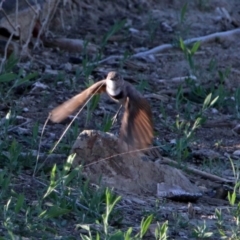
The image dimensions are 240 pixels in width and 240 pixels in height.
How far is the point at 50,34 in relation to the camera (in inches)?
310

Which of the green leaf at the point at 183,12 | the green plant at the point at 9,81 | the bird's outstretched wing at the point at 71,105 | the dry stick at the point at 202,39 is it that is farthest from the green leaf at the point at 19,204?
the green leaf at the point at 183,12

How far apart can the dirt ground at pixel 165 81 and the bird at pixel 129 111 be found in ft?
0.90

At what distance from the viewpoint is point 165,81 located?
23.9 feet

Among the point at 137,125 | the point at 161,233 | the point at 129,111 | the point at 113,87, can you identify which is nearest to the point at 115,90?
the point at 113,87

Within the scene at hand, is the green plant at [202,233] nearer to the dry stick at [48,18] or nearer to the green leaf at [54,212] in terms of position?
the green leaf at [54,212]

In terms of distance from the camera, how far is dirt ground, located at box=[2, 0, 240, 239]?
15.8 feet

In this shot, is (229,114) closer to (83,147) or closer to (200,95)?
(200,95)

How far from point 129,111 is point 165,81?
2.27 meters

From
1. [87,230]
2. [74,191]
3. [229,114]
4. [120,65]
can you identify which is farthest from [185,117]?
[87,230]

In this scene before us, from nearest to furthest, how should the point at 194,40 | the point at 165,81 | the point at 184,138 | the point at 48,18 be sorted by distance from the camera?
1. the point at 184,138
2. the point at 165,81
3. the point at 48,18
4. the point at 194,40

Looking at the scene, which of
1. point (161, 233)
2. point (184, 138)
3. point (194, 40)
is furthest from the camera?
point (194, 40)

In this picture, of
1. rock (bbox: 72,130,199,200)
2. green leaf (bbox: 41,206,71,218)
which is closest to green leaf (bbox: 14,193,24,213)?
green leaf (bbox: 41,206,71,218)

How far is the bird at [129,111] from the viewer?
192 inches

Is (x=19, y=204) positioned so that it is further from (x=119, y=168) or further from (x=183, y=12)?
(x=183, y=12)
